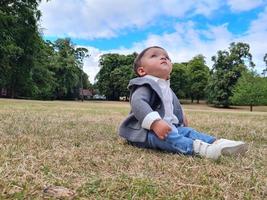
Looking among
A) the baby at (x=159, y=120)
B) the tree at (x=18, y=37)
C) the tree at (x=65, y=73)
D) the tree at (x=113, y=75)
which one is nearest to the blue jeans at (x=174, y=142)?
the baby at (x=159, y=120)

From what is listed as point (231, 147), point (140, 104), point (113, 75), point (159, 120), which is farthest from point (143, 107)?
point (113, 75)

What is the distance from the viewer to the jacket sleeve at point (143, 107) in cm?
331

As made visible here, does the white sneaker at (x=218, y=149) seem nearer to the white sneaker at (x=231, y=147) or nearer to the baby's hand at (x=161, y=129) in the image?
the white sneaker at (x=231, y=147)

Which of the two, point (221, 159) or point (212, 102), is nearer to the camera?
point (221, 159)

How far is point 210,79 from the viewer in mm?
57781

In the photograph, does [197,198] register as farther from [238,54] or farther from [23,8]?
[238,54]

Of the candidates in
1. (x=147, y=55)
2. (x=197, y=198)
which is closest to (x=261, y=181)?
(x=197, y=198)

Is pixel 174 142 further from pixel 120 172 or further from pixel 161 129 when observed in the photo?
pixel 120 172

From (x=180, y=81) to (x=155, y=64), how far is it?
55.8 meters

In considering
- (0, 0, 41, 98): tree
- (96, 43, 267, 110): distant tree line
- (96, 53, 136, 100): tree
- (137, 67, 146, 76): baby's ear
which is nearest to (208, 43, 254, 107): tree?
(96, 43, 267, 110): distant tree line

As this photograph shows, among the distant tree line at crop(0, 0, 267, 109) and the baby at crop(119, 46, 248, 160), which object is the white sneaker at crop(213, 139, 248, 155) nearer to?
the baby at crop(119, 46, 248, 160)

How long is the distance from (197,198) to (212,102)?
2158 inches

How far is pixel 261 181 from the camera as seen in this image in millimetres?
2201

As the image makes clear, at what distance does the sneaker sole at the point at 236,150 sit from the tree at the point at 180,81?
54.4 m
